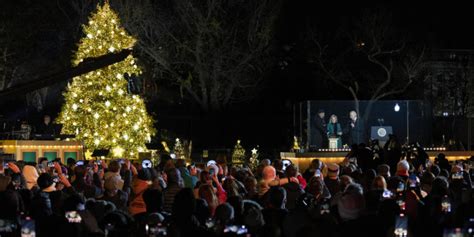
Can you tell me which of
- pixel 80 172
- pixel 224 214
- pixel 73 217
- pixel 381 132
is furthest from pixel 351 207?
pixel 381 132

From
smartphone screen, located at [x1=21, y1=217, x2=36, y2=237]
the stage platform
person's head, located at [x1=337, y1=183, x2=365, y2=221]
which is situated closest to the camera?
smartphone screen, located at [x1=21, y1=217, x2=36, y2=237]

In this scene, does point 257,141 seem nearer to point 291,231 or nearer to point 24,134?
point 24,134

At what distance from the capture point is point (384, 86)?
A: 170 feet

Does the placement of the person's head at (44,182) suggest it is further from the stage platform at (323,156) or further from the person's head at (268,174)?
the stage platform at (323,156)

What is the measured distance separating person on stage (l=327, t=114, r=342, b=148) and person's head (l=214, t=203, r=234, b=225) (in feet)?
91.3

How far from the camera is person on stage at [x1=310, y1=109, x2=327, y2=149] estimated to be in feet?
127

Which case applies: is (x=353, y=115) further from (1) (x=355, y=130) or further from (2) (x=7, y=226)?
(2) (x=7, y=226)

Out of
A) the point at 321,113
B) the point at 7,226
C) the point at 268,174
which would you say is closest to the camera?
the point at 7,226

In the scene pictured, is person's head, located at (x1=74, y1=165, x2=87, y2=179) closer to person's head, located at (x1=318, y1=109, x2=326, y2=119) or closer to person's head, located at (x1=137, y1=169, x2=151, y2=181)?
person's head, located at (x1=137, y1=169, x2=151, y2=181)

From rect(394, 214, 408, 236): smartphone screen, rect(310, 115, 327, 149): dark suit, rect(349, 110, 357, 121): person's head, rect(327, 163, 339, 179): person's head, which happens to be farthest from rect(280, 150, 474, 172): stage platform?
rect(394, 214, 408, 236): smartphone screen

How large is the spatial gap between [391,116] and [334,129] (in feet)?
10.4

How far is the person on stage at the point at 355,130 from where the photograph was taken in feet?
130

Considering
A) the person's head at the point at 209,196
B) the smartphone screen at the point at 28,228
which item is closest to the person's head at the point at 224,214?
the smartphone screen at the point at 28,228

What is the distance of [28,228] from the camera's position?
33.5 feet
